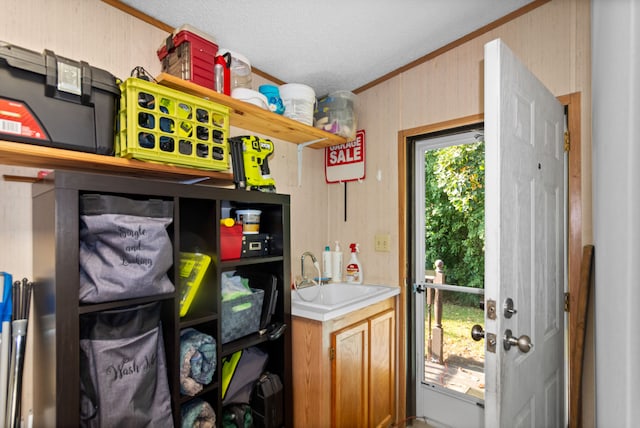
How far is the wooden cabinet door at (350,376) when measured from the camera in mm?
1640

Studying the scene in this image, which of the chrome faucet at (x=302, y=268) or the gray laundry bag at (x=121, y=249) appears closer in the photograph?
the gray laundry bag at (x=121, y=249)

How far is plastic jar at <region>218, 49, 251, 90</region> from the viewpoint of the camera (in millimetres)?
1706

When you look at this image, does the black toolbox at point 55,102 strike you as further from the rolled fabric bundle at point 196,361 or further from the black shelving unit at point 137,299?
the rolled fabric bundle at point 196,361

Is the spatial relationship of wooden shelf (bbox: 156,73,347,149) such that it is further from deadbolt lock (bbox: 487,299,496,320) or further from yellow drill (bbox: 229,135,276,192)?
deadbolt lock (bbox: 487,299,496,320)

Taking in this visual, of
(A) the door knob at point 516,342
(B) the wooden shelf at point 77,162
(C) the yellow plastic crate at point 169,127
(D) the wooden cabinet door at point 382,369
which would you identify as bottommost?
(D) the wooden cabinet door at point 382,369

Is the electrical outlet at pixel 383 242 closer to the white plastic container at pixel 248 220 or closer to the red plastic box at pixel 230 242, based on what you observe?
the white plastic container at pixel 248 220

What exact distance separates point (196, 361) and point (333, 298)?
1269mm

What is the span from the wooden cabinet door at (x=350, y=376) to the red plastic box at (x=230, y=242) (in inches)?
27.3

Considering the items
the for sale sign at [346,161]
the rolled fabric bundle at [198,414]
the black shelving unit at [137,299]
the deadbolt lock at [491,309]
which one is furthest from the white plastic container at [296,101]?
the rolled fabric bundle at [198,414]

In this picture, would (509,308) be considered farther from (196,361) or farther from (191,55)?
(191,55)

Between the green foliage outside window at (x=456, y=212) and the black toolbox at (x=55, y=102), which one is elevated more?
the black toolbox at (x=55, y=102)

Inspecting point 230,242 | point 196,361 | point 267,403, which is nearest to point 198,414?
point 196,361

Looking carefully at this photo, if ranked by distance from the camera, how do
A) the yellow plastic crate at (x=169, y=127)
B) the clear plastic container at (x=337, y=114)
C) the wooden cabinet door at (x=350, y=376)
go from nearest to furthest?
the yellow plastic crate at (x=169, y=127), the wooden cabinet door at (x=350, y=376), the clear plastic container at (x=337, y=114)

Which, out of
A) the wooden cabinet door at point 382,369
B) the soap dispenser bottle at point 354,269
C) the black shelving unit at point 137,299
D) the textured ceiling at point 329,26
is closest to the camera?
the black shelving unit at point 137,299
